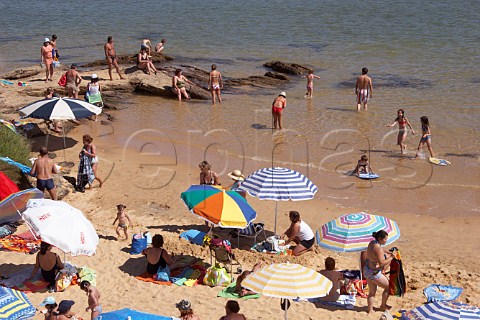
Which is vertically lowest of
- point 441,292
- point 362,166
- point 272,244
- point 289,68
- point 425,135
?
point 441,292

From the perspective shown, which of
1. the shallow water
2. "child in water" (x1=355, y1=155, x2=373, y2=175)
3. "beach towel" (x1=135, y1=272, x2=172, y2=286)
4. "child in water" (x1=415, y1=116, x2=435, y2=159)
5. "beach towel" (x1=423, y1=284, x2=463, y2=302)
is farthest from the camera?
"child in water" (x1=415, y1=116, x2=435, y2=159)

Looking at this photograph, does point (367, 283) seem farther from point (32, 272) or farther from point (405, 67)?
point (405, 67)

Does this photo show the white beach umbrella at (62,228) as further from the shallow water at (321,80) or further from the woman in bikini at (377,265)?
the shallow water at (321,80)

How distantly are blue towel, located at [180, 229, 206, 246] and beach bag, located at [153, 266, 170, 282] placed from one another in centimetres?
136

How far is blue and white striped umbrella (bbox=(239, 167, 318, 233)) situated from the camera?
1127cm

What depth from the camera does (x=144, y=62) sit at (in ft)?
78.7

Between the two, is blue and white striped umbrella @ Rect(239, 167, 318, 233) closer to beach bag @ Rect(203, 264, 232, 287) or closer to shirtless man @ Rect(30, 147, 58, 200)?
beach bag @ Rect(203, 264, 232, 287)

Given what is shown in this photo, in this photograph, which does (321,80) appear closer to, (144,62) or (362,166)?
(144,62)

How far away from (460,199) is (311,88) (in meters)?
10.2

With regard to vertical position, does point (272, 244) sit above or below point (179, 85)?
below

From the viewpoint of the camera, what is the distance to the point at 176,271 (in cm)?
1056

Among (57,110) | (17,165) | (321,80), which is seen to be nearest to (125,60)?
(321,80)

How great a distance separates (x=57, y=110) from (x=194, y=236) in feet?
18.1

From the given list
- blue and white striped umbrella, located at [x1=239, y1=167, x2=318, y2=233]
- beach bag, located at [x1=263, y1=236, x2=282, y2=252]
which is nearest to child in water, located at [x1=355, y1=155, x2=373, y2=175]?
blue and white striped umbrella, located at [x1=239, y1=167, x2=318, y2=233]
